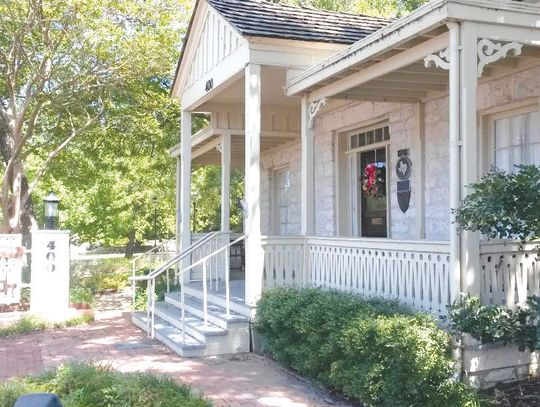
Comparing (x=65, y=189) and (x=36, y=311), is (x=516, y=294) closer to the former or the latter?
(x=36, y=311)

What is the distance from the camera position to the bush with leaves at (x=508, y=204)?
4.59 meters

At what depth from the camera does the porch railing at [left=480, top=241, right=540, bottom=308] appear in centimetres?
538

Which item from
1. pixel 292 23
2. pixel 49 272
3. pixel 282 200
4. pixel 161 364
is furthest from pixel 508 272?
pixel 49 272

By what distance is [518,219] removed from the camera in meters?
4.67

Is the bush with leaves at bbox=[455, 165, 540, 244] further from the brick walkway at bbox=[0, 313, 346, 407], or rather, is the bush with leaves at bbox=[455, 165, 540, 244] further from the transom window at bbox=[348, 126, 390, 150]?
the transom window at bbox=[348, 126, 390, 150]

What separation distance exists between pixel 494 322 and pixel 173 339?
180 inches

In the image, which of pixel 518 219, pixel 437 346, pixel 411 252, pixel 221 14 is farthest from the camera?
pixel 221 14

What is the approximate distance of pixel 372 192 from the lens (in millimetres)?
9617

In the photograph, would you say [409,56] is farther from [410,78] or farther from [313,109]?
[313,109]

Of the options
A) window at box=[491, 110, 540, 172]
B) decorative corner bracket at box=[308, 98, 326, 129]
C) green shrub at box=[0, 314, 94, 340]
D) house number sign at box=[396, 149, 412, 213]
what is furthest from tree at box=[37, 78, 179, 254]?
window at box=[491, 110, 540, 172]

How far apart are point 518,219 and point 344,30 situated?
17.7 feet

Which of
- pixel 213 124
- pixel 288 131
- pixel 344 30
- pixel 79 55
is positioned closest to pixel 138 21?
pixel 79 55

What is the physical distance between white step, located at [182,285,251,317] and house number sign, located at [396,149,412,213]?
2662 mm

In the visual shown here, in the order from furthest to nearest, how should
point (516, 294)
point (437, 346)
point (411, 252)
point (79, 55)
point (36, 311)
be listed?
point (79, 55) → point (36, 311) → point (411, 252) → point (516, 294) → point (437, 346)
